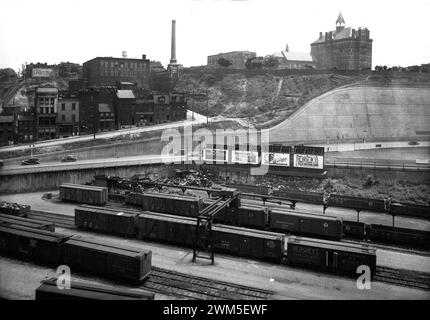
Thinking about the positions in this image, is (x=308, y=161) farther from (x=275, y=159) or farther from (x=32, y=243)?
(x=32, y=243)

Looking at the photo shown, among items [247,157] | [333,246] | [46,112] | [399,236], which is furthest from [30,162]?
[399,236]

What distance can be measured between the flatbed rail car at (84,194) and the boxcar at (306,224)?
64.1ft

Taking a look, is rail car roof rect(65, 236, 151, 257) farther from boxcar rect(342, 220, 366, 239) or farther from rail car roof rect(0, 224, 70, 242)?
boxcar rect(342, 220, 366, 239)

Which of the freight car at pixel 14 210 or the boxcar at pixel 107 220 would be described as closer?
the boxcar at pixel 107 220

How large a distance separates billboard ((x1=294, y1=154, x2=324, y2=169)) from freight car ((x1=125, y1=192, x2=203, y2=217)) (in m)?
22.8

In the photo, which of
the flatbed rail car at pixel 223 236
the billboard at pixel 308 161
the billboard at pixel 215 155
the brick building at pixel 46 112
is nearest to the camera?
the flatbed rail car at pixel 223 236

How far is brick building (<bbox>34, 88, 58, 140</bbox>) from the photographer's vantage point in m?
68.5

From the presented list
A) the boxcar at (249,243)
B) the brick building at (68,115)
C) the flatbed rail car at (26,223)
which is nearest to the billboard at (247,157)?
the boxcar at (249,243)

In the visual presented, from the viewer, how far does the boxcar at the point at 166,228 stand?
1214 inches

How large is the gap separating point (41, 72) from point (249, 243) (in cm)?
8173

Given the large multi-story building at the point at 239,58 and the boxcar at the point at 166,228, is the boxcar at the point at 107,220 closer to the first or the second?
the boxcar at the point at 166,228

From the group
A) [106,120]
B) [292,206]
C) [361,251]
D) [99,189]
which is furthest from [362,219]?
[106,120]

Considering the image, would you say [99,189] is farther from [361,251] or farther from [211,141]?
[211,141]

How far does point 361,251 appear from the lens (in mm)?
26547
